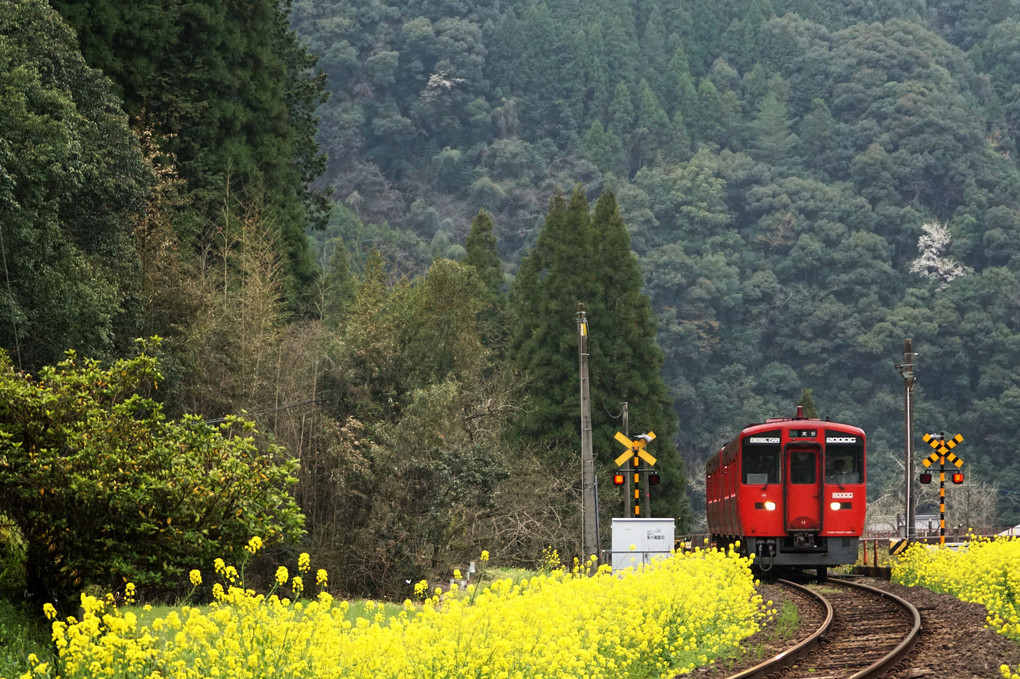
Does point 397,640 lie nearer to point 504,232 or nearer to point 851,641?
point 851,641

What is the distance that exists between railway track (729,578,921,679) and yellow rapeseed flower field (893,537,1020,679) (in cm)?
108

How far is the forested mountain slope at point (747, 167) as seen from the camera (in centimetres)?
10106

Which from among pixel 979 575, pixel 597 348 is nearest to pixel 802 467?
pixel 979 575

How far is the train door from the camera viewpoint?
25.8 m

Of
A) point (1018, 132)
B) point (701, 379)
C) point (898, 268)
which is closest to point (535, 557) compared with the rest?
point (701, 379)

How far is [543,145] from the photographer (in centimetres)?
13225

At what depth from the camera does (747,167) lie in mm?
124500

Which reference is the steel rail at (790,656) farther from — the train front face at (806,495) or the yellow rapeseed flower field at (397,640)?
the train front face at (806,495)

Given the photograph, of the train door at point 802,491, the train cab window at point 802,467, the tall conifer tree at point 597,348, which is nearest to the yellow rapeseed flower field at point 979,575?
the train door at point 802,491

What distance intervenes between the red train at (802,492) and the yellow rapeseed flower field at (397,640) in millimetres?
10971

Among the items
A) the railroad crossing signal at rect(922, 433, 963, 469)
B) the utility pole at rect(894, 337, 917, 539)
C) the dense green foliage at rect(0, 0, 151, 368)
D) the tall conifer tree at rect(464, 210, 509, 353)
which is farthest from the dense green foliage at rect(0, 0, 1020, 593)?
the railroad crossing signal at rect(922, 433, 963, 469)

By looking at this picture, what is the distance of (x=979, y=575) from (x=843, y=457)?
387cm

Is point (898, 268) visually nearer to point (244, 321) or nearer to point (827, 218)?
point (827, 218)

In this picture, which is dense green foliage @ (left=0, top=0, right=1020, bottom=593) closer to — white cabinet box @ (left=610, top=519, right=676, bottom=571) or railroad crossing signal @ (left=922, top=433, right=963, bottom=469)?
white cabinet box @ (left=610, top=519, right=676, bottom=571)
